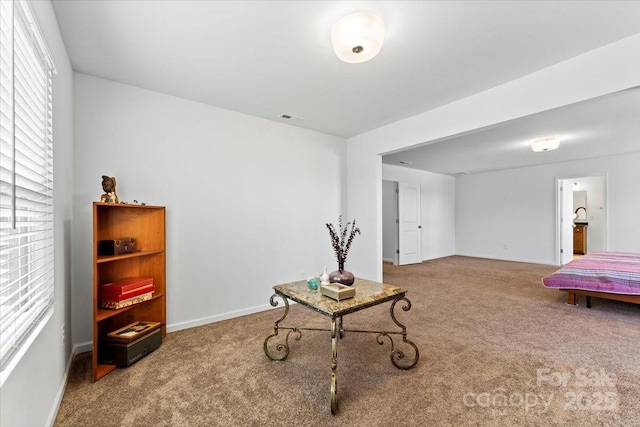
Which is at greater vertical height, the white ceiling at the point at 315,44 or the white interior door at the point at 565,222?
the white ceiling at the point at 315,44

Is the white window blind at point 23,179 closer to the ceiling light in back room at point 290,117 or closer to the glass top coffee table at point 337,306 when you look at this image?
the glass top coffee table at point 337,306

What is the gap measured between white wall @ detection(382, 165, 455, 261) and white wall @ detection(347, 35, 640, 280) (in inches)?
104

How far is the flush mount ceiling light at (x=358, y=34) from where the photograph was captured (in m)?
1.71

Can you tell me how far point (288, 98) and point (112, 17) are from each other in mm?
1579

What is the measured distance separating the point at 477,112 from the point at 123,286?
12.3 ft

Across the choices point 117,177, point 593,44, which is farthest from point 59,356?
point 593,44

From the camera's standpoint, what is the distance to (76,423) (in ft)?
5.27

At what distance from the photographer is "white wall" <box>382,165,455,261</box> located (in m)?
7.23

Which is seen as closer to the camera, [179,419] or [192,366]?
[179,419]

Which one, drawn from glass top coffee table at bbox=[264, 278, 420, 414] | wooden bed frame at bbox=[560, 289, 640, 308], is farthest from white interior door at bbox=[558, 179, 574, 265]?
glass top coffee table at bbox=[264, 278, 420, 414]

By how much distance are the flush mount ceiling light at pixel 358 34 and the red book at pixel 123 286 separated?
247 centimetres

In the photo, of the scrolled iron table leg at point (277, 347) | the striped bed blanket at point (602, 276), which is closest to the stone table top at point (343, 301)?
the scrolled iron table leg at point (277, 347)

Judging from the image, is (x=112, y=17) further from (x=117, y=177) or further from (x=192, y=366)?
(x=192, y=366)

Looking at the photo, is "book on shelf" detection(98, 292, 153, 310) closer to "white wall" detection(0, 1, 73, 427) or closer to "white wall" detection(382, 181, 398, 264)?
"white wall" detection(0, 1, 73, 427)
